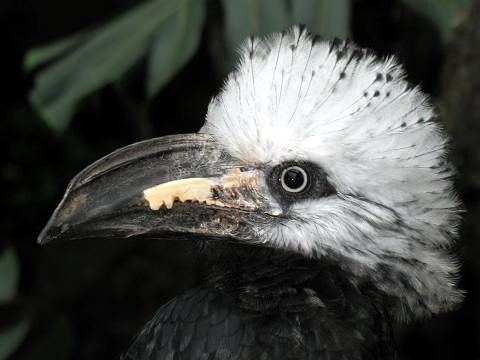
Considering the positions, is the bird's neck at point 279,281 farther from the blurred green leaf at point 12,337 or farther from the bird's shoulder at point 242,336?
the blurred green leaf at point 12,337

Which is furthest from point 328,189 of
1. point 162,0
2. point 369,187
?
point 162,0

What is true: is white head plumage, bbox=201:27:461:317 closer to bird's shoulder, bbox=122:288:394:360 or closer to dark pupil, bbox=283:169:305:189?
dark pupil, bbox=283:169:305:189

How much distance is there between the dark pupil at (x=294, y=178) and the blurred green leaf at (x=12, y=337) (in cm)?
148

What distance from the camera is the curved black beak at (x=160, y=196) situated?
1989 millimetres

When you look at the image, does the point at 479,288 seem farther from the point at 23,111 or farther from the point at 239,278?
the point at 23,111

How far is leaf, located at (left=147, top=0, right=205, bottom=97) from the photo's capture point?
2.76m

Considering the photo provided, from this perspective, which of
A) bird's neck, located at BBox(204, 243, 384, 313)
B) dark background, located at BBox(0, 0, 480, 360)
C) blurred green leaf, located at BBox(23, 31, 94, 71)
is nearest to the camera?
bird's neck, located at BBox(204, 243, 384, 313)

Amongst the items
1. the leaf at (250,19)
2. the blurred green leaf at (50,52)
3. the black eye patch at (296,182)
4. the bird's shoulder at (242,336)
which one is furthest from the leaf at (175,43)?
the bird's shoulder at (242,336)

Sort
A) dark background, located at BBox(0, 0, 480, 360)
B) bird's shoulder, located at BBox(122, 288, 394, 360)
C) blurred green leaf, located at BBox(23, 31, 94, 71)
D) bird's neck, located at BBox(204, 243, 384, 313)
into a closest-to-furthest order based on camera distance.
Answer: bird's shoulder, located at BBox(122, 288, 394, 360), bird's neck, located at BBox(204, 243, 384, 313), blurred green leaf, located at BBox(23, 31, 94, 71), dark background, located at BBox(0, 0, 480, 360)

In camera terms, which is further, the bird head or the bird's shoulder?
the bird head

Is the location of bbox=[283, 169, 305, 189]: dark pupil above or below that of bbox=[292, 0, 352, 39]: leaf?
below

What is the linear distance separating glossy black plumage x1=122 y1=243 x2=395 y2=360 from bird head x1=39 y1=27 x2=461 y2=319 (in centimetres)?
6

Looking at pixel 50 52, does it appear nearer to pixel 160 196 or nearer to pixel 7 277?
pixel 7 277

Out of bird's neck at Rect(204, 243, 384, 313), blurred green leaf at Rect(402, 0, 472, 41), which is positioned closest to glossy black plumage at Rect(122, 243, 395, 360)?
bird's neck at Rect(204, 243, 384, 313)
